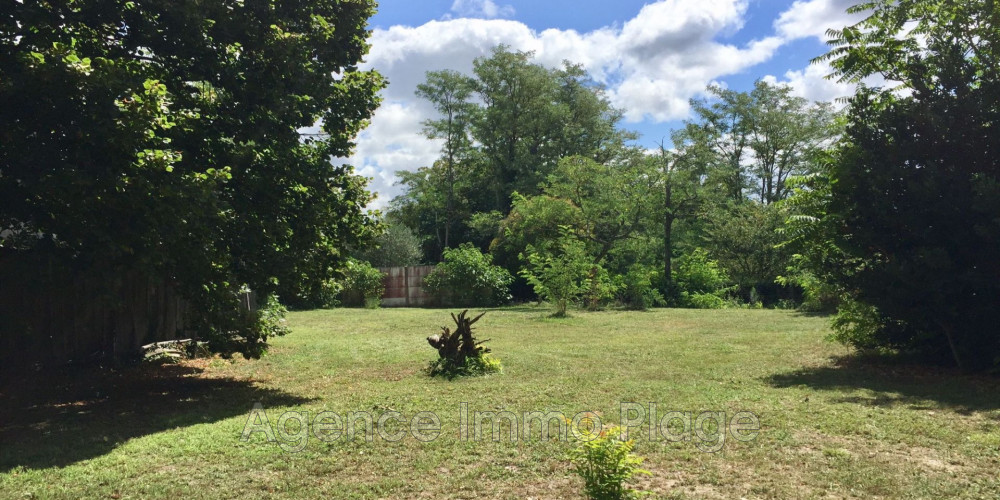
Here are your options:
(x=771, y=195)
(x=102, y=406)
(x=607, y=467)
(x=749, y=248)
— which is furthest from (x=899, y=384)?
(x=771, y=195)

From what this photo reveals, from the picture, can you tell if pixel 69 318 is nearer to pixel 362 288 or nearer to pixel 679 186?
pixel 362 288

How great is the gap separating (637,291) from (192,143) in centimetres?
1848

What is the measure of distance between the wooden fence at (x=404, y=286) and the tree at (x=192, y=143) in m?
18.0

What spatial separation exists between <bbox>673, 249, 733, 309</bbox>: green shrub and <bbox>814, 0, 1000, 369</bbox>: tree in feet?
49.6

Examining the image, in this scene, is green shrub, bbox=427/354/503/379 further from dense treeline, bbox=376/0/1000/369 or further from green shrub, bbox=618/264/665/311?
green shrub, bbox=618/264/665/311

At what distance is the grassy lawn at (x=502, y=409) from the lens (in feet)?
14.5

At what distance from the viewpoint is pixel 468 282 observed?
25219mm

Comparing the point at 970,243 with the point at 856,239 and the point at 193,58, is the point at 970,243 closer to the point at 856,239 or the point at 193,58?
the point at 856,239

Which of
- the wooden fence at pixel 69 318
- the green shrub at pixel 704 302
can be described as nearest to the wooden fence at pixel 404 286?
the green shrub at pixel 704 302

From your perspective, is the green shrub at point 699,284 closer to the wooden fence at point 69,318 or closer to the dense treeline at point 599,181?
the dense treeline at point 599,181

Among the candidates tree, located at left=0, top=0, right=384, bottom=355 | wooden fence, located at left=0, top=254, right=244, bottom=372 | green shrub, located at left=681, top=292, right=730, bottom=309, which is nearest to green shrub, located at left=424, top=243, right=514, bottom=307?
green shrub, located at left=681, top=292, right=730, bottom=309

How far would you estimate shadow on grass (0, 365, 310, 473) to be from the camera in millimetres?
5449

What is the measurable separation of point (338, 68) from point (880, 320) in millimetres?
8695

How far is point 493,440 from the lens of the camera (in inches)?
214
